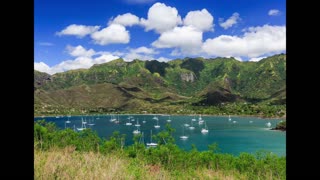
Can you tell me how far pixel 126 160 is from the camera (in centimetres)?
820

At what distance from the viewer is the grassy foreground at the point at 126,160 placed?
5.09 meters

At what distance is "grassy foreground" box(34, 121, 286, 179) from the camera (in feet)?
16.7
